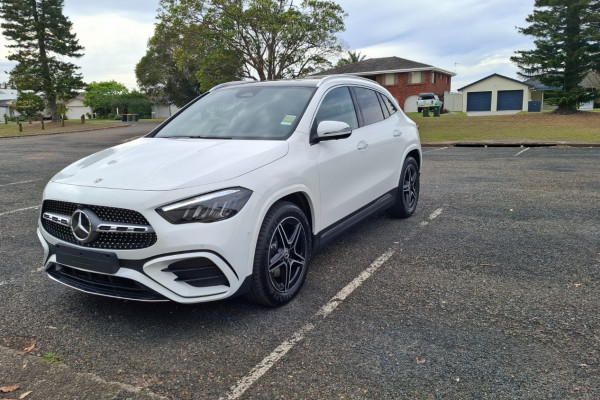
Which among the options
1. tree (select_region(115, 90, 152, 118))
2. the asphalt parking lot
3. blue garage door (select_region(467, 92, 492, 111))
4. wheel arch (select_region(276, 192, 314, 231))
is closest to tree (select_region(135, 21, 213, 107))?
tree (select_region(115, 90, 152, 118))

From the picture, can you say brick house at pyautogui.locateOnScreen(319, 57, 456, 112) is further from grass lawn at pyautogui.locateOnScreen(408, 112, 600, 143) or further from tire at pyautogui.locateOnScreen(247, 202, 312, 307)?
tire at pyautogui.locateOnScreen(247, 202, 312, 307)

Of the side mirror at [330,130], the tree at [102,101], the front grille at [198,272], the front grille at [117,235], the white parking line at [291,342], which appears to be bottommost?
the white parking line at [291,342]

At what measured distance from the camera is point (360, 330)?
3.29m

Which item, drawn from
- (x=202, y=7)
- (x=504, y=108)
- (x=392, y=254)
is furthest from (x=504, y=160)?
(x=504, y=108)

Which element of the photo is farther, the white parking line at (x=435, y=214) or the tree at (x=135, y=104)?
the tree at (x=135, y=104)

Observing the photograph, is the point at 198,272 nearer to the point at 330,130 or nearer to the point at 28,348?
the point at 28,348

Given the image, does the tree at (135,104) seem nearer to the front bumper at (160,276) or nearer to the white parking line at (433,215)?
the white parking line at (433,215)

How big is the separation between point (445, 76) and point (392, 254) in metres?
54.2

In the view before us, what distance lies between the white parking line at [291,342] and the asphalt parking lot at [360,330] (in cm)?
1

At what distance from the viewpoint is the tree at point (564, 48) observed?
26.7 meters

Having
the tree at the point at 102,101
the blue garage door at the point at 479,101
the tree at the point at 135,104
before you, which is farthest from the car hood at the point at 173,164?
the tree at the point at 102,101

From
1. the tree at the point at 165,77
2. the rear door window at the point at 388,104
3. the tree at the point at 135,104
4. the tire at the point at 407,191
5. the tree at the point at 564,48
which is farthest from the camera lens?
the tree at the point at 135,104

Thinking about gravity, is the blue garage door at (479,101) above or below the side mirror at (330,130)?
above

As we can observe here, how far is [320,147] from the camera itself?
13.4ft
